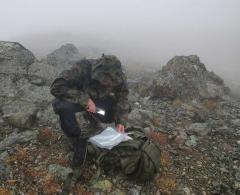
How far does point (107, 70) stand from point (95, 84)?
1.74 ft

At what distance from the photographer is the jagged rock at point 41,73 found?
13.0m

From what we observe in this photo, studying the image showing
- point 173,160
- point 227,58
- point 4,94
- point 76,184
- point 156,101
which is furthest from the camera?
point 227,58

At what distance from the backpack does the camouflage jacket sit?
2.24 feet

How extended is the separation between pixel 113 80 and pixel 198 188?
341 cm

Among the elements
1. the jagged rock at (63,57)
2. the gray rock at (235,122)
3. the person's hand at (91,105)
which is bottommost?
the gray rock at (235,122)

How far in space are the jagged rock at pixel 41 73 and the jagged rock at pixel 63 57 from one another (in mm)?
2288

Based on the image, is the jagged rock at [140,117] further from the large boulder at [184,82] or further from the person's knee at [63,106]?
the person's knee at [63,106]

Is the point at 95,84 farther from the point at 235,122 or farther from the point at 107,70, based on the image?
the point at 235,122

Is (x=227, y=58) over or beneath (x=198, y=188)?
beneath

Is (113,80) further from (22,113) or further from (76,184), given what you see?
(22,113)

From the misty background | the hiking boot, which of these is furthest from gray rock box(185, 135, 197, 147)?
the misty background

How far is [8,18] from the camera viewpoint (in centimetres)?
18600

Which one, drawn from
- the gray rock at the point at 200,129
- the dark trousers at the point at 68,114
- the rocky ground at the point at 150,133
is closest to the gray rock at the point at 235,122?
the rocky ground at the point at 150,133

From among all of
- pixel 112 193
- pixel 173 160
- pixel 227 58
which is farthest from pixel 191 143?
pixel 227 58
